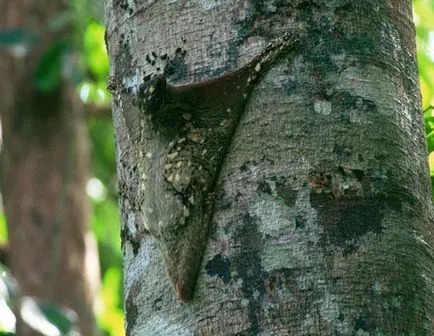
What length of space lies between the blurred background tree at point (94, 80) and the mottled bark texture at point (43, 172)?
0.03 meters

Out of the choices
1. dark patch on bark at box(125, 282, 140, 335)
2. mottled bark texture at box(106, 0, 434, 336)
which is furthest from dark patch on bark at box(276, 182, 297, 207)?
dark patch on bark at box(125, 282, 140, 335)

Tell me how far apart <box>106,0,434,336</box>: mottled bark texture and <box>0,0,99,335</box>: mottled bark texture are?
13.5ft

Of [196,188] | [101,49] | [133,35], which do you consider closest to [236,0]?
[133,35]

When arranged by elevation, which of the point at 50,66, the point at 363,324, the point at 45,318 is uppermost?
the point at 50,66

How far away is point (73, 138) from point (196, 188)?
15.6ft

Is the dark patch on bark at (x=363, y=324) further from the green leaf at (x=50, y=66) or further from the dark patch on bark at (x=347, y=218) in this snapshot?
the green leaf at (x=50, y=66)

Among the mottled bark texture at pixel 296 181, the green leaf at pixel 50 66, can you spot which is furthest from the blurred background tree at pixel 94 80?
the mottled bark texture at pixel 296 181

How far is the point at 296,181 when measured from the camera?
1456mm

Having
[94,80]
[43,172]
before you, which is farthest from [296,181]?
[94,80]

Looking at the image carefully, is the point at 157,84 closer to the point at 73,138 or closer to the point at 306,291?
the point at 306,291

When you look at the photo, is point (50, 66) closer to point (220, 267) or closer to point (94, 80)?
point (94, 80)

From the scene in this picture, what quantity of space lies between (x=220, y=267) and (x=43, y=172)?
4.77 metres

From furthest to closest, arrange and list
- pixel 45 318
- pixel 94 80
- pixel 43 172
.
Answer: pixel 94 80
pixel 43 172
pixel 45 318

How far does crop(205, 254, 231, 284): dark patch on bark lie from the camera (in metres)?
1.42
